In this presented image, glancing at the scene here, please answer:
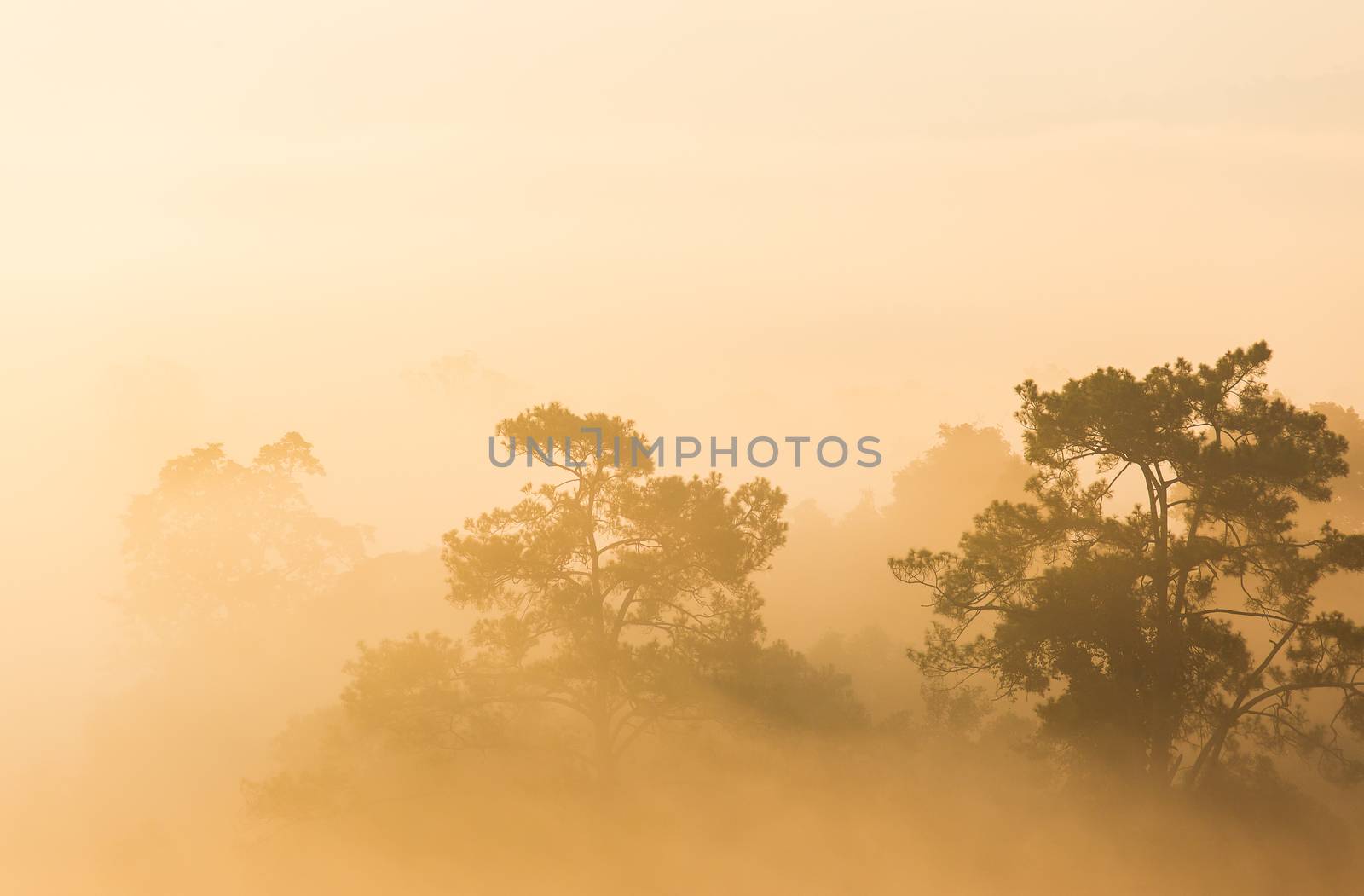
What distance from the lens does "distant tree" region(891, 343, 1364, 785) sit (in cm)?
2186

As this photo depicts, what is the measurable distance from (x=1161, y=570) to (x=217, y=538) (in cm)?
3326

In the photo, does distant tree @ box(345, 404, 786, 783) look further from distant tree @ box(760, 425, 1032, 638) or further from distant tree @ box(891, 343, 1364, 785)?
distant tree @ box(760, 425, 1032, 638)

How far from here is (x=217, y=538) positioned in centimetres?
4131

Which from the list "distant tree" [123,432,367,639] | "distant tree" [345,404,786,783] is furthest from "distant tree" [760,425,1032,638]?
"distant tree" [123,432,367,639]

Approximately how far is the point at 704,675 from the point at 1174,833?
1054cm

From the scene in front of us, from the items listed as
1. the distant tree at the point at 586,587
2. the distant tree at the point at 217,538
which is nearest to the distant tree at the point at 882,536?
the distant tree at the point at 586,587

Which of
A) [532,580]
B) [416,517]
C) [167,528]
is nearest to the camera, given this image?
[532,580]

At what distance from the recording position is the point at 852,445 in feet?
457

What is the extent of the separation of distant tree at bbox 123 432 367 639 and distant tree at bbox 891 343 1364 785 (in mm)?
27457

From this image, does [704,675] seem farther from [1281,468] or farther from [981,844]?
[1281,468]

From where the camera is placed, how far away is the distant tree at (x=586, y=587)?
24875 mm

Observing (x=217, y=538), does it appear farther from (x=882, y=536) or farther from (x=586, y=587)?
(x=882, y=536)

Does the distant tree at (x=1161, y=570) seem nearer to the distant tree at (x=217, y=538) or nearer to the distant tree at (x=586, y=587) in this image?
the distant tree at (x=586, y=587)

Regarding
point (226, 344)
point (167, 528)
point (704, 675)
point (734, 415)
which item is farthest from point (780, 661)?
point (226, 344)
